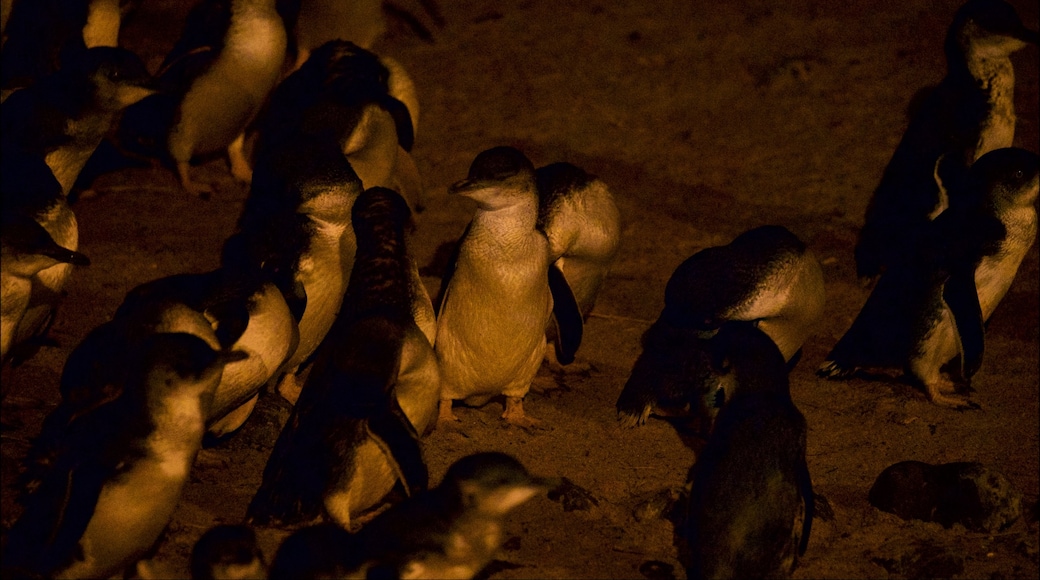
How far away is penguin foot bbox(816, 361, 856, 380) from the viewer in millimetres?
5965

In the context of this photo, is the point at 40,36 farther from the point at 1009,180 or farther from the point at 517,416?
the point at 1009,180

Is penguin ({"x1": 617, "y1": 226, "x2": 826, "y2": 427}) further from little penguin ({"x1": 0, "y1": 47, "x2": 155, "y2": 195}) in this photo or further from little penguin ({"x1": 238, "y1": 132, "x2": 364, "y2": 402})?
little penguin ({"x1": 0, "y1": 47, "x2": 155, "y2": 195})

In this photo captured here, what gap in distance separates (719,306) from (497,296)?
3.13ft

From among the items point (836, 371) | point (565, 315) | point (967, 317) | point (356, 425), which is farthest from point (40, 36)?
point (967, 317)

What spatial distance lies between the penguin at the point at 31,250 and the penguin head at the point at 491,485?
179 cm

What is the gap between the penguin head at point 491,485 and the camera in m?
3.85

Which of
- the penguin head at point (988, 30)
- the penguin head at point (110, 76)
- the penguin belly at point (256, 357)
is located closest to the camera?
the penguin belly at point (256, 357)

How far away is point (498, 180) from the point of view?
193 inches

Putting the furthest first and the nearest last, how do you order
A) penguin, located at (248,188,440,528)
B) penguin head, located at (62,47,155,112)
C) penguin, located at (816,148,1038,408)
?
penguin head, located at (62,47,155,112), penguin, located at (816,148,1038,408), penguin, located at (248,188,440,528)

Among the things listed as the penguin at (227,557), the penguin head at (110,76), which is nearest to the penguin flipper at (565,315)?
the penguin at (227,557)

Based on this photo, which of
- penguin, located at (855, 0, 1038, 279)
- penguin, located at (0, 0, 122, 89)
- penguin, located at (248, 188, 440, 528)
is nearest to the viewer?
penguin, located at (248, 188, 440, 528)

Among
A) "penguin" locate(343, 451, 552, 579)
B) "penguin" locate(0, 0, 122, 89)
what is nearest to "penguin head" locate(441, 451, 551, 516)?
"penguin" locate(343, 451, 552, 579)

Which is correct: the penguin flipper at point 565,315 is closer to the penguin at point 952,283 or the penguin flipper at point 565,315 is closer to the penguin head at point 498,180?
the penguin head at point 498,180

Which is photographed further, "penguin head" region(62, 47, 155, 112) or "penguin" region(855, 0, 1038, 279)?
"penguin" region(855, 0, 1038, 279)
